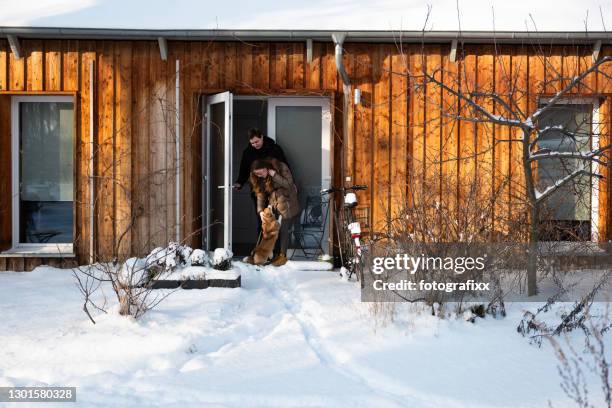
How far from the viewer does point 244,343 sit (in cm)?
477

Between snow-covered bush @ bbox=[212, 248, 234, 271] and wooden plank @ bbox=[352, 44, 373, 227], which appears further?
wooden plank @ bbox=[352, 44, 373, 227]

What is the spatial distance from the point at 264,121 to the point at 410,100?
12.4 feet

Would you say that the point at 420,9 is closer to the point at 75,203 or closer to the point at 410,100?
the point at 410,100

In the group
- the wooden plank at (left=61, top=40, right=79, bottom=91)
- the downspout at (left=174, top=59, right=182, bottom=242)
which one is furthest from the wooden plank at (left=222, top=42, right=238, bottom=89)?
the wooden plank at (left=61, top=40, right=79, bottom=91)

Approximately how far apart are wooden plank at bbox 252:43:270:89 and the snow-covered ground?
3.16 metres

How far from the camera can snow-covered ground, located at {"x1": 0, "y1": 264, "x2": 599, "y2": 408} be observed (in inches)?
147

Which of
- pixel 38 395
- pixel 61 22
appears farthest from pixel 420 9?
pixel 38 395

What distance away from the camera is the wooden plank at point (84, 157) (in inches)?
326

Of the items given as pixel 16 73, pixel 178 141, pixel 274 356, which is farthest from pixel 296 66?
pixel 274 356

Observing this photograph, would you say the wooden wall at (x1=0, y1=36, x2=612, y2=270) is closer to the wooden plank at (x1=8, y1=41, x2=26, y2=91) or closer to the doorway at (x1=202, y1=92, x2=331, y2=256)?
the wooden plank at (x1=8, y1=41, x2=26, y2=91)

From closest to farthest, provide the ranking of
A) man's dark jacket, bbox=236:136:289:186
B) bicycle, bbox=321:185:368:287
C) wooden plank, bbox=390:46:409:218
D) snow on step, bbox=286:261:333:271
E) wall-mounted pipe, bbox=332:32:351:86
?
1. bicycle, bbox=321:185:368:287
2. wall-mounted pipe, bbox=332:32:351:86
3. snow on step, bbox=286:261:333:271
4. wooden plank, bbox=390:46:409:218
5. man's dark jacket, bbox=236:136:289:186

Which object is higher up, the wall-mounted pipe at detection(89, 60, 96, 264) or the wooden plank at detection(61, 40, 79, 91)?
the wooden plank at detection(61, 40, 79, 91)

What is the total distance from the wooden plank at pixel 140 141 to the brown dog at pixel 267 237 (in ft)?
4.62

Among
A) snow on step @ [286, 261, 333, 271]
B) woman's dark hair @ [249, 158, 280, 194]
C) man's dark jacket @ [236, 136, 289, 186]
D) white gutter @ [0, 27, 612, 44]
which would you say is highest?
white gutter @ [0, 27, 612, 44]
